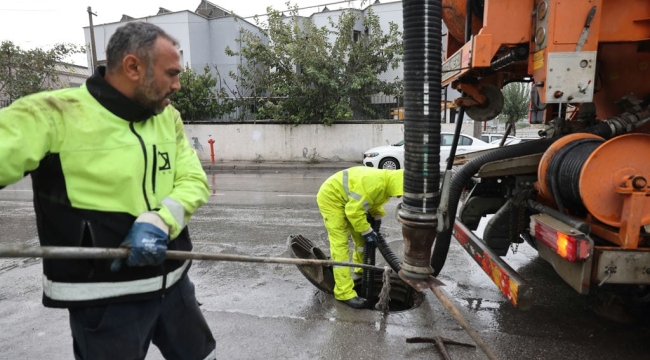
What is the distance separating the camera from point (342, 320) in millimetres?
3146

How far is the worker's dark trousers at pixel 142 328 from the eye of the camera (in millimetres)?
1495

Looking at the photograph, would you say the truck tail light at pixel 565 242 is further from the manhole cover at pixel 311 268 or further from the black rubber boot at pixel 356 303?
the manhole cover at pixel 311 268

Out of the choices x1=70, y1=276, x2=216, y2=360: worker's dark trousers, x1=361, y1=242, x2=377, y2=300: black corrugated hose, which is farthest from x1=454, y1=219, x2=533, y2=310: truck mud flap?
x1=70, y1=276, x2=216, y2=360: worker's dark trousers

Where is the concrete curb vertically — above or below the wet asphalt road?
below

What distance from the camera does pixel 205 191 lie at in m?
Answer: 1.78

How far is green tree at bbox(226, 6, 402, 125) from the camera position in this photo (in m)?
14.3

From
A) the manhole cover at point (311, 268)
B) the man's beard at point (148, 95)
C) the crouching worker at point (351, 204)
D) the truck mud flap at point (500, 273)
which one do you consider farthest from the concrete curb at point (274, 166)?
the man's beard at point (148, 95)

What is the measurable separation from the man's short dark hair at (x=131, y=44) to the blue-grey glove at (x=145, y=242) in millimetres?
563

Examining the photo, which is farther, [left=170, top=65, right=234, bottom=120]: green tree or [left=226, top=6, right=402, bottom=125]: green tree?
[left=170, top=65, right=234, bottom=120]: green tree

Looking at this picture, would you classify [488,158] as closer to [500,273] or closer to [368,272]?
[500,273]

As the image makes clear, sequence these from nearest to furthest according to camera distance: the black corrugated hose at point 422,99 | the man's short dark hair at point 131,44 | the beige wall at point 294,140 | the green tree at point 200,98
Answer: the man's short dark hair at point 131,44 < the black corrugated hose at point 422,99 < the beige wall at point 294,140 < the green tree at point 200,98

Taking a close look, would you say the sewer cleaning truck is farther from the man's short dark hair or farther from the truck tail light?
the man's short dark hair

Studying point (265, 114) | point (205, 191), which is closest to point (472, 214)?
point (205, 191)

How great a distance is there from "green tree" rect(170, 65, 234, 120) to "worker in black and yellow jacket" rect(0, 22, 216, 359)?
14.6 meters
